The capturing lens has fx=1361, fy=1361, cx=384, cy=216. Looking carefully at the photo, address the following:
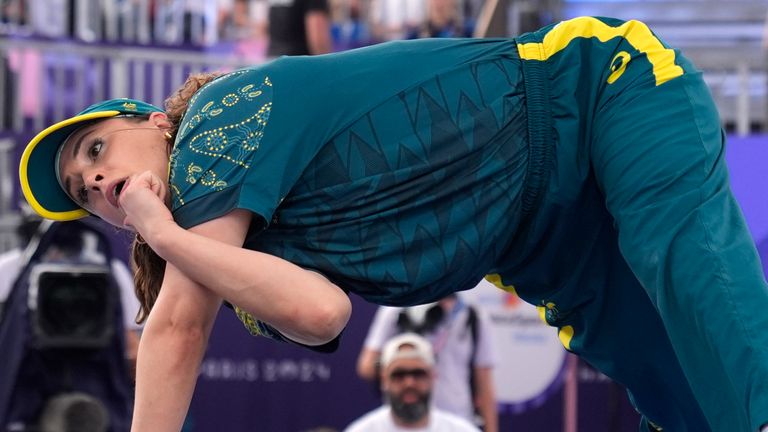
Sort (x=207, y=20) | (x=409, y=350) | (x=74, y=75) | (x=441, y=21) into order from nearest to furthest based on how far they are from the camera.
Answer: (x=409, y=350) < (x=74, y=75) < (x=441, y=21) < (x=207, y=20)

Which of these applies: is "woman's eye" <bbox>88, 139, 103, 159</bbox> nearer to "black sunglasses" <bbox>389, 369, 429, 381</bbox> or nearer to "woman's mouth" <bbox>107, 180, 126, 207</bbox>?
"woman's mouth" <bbox>107, 180, 126, 207</bbox>

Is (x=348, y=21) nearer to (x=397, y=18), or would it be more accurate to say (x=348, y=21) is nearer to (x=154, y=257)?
(x=397, y=18)

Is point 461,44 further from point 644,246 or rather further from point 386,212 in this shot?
point 644,246

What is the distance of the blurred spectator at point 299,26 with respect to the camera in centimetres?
679

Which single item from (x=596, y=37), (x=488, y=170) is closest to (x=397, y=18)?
(x=596, y=37)

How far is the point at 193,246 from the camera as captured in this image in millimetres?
2256

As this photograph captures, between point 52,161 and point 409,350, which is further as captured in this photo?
point 409,350

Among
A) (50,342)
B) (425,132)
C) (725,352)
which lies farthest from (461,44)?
(50,342)

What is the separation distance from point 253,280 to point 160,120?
45 cm

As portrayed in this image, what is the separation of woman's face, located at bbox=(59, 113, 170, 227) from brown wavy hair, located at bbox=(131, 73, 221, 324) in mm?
27

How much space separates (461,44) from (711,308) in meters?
0.68

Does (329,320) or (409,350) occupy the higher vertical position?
(329,320)

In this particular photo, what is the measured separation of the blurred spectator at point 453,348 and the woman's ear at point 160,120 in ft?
11.8

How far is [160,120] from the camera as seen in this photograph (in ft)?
8.32
